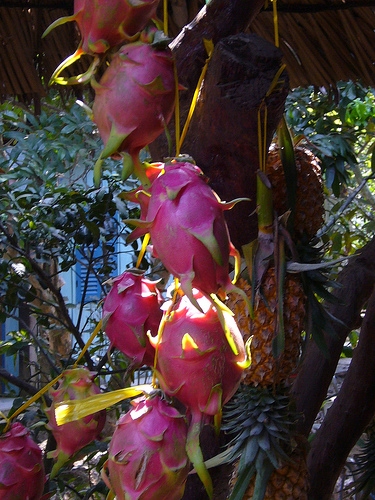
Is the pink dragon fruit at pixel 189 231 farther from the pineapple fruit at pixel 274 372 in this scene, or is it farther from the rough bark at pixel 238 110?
the pineapple fruit at pixel 274 372

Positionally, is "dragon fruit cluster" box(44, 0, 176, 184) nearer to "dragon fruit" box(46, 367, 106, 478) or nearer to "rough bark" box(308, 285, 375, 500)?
"dragon fruit" box(46, 367, 106, 478)

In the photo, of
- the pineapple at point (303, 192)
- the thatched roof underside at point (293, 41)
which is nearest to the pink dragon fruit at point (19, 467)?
the pineapple at point (303, 192)

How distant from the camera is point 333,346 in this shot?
116 centimetres

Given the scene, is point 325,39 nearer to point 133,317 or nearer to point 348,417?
point 348,417

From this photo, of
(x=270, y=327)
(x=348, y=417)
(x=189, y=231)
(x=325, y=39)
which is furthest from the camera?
(x=325, y=39)

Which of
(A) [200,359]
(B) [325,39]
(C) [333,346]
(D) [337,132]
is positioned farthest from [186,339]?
(D) [337,132]

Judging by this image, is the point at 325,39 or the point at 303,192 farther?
the point at 325,39

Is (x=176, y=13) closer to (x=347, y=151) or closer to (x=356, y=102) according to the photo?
(x=347, y=151)

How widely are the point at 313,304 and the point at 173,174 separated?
0.41 m

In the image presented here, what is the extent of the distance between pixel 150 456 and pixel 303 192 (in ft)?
1.39

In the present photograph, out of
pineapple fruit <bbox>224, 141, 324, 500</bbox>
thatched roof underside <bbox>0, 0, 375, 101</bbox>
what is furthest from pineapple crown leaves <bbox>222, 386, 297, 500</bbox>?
thatched roof underside <bbox>0, 0, 375, 101</bbox>

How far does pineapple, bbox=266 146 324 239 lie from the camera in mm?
694

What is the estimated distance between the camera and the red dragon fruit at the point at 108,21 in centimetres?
41

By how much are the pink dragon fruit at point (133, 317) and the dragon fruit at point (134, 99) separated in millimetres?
105
